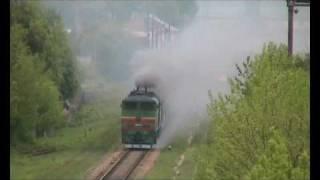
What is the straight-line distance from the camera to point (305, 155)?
2.93m

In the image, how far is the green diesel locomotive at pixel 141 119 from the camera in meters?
4.22

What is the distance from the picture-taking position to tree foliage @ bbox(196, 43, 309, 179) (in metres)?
3.03

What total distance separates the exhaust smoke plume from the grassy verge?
1.42 ft

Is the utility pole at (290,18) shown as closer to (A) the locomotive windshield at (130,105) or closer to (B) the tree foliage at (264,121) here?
(B) the tree foliage at (264,121)

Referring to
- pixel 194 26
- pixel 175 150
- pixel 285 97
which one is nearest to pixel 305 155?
pixel 285 97

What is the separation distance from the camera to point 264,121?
342cm

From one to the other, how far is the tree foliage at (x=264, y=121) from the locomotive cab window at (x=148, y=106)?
1086 millimetres

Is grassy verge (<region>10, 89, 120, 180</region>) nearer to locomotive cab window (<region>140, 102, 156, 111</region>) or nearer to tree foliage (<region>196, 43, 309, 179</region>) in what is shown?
locomotive cab window (<region>140, 102, 156, 111</region>)

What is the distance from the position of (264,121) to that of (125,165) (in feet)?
3.65

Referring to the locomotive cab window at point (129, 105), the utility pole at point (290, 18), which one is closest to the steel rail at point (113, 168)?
the locomotive cab window at point (129, 105)

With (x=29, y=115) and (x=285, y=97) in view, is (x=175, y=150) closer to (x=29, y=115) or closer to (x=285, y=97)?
(x=285, y=97)

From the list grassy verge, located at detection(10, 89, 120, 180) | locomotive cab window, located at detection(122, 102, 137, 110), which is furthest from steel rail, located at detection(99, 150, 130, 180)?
locomotive cab window, located at detection(122, 102, 137, 110)

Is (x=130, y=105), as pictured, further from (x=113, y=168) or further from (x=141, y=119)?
(x=113, y=168)

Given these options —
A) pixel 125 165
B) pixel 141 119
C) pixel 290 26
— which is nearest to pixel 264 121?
pixel 290 26
